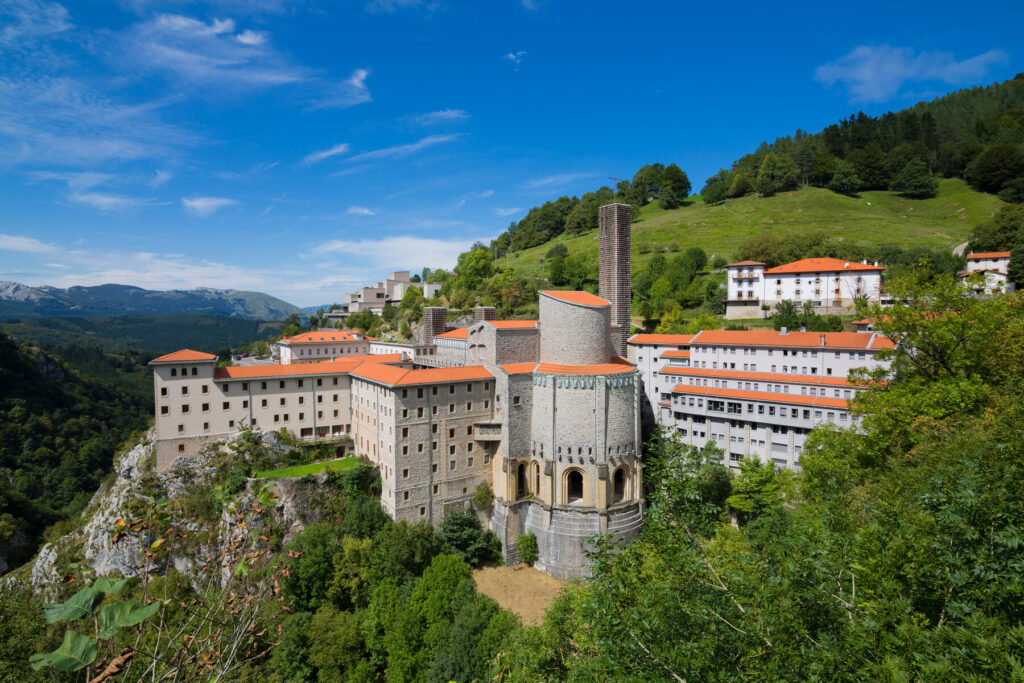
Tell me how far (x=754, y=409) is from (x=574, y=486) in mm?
16329

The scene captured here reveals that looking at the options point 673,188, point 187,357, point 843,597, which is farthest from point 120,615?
point 673,188

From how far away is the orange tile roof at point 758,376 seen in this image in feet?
128

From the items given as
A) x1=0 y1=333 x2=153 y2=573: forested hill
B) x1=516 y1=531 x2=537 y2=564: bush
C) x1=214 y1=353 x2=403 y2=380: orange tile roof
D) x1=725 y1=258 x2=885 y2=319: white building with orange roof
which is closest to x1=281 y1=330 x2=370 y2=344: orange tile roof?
x1=214 y1=353 x2=403 y2=380: orange tile roof

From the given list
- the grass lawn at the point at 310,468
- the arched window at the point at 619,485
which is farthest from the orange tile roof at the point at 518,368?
the grass lawn at the point at 310,468

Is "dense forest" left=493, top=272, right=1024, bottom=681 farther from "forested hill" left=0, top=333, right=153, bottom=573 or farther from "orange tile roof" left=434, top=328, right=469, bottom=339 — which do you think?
"forested hill" left=0, top=333, right=153, bottom=573

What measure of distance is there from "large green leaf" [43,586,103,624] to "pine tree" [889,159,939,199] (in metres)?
132

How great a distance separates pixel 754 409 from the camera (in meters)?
40.9

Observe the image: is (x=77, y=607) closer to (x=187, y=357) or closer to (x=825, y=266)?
(x=187, y=357)

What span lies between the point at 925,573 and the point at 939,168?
134m

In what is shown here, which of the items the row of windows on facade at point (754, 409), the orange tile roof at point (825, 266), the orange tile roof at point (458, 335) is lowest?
the row of windows on facade at point (754, 409)

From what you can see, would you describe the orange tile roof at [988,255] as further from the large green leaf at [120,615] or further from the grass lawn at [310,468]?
the large green leaf at [120,615]

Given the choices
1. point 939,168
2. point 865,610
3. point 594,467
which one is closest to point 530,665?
point 865,610

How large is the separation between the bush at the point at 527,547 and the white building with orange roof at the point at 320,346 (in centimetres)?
4057

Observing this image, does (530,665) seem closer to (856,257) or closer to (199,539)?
(199,539)
